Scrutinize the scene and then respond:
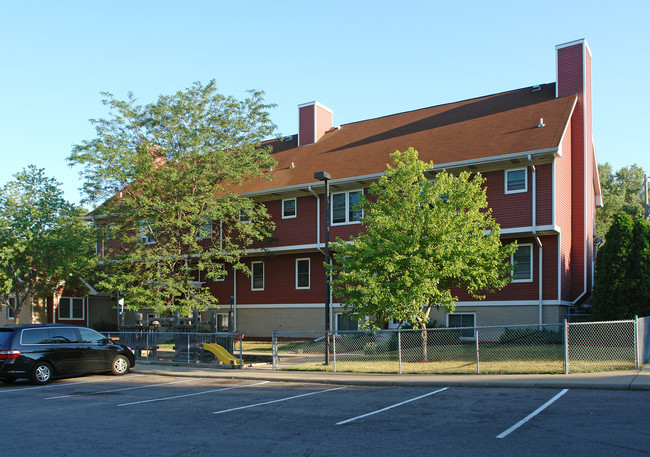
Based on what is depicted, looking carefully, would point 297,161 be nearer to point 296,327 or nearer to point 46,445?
point 296,327

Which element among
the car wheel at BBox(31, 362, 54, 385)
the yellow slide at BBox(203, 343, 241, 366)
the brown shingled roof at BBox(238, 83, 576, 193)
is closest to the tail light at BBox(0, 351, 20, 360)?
the car wheel at BBox(31, 362, 54, 385)

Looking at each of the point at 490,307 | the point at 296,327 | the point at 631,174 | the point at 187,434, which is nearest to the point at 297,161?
the point at 296,327

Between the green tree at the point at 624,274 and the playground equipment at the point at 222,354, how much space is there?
1355 centimetres

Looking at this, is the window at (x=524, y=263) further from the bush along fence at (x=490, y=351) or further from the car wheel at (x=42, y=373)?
the car wheel at (x=42, y=373)

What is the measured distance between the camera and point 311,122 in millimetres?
34625

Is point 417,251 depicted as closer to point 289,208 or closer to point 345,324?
point 345,324

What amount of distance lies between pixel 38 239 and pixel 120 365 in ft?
55.8

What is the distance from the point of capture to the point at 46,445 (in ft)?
28.5

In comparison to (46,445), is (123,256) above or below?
above

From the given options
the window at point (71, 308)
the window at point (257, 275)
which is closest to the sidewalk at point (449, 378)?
the window at point (257, 275)

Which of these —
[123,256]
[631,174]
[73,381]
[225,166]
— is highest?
[631,174]

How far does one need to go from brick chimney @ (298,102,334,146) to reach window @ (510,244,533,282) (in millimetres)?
14389

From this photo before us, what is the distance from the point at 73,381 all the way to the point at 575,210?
71.3 feet

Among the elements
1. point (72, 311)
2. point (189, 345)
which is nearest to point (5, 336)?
point (189, 345)
